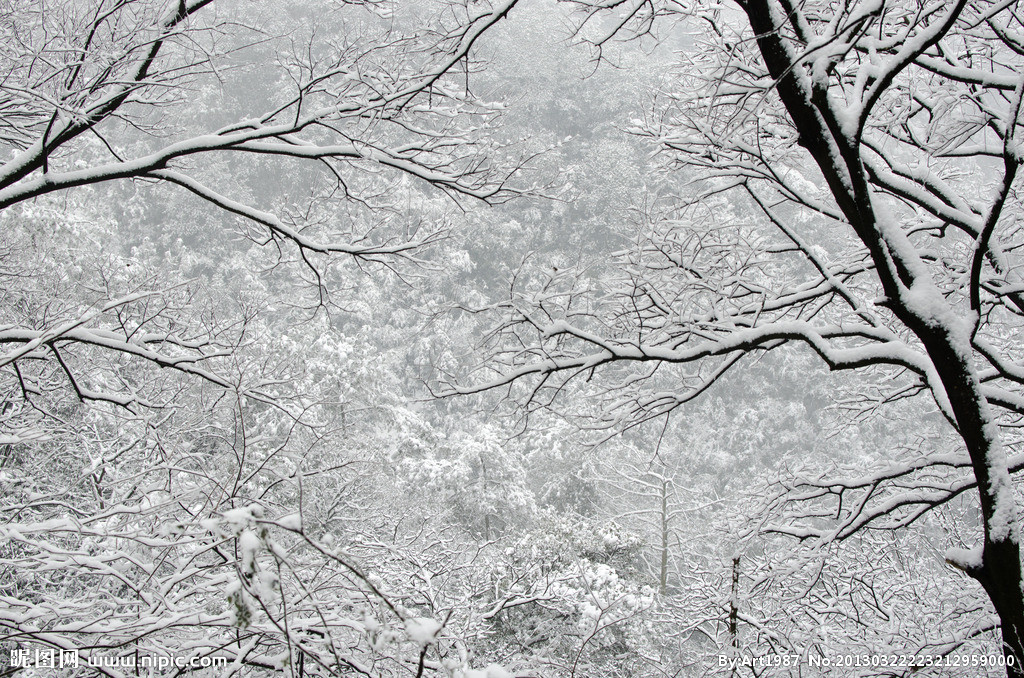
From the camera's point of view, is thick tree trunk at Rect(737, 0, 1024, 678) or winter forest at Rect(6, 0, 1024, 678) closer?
winter forest at Rect(6, 0, 1024, 678)

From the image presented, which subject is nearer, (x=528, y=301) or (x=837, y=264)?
(x=528, y=301)

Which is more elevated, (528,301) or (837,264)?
(837,264)

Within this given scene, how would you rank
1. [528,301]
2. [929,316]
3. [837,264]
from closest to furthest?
[929,316], [528,301], [837,264]

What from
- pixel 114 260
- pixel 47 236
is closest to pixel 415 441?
pixel 114 260

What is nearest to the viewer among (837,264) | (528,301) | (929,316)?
(929,316)

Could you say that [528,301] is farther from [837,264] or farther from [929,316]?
[837,264]

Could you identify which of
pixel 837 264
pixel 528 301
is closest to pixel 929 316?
pixel 837 264

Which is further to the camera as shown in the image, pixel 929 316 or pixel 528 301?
pixel 528 301

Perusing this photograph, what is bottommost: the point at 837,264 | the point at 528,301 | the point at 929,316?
the point at 929,316

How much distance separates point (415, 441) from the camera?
14.5 metres

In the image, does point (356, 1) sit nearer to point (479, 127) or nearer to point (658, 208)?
point (479, 127)

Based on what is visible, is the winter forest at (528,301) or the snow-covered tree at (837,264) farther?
the snow-covered tree at (837,264)

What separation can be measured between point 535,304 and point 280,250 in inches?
59.4

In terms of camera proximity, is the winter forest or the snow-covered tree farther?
the snow-covered tree
